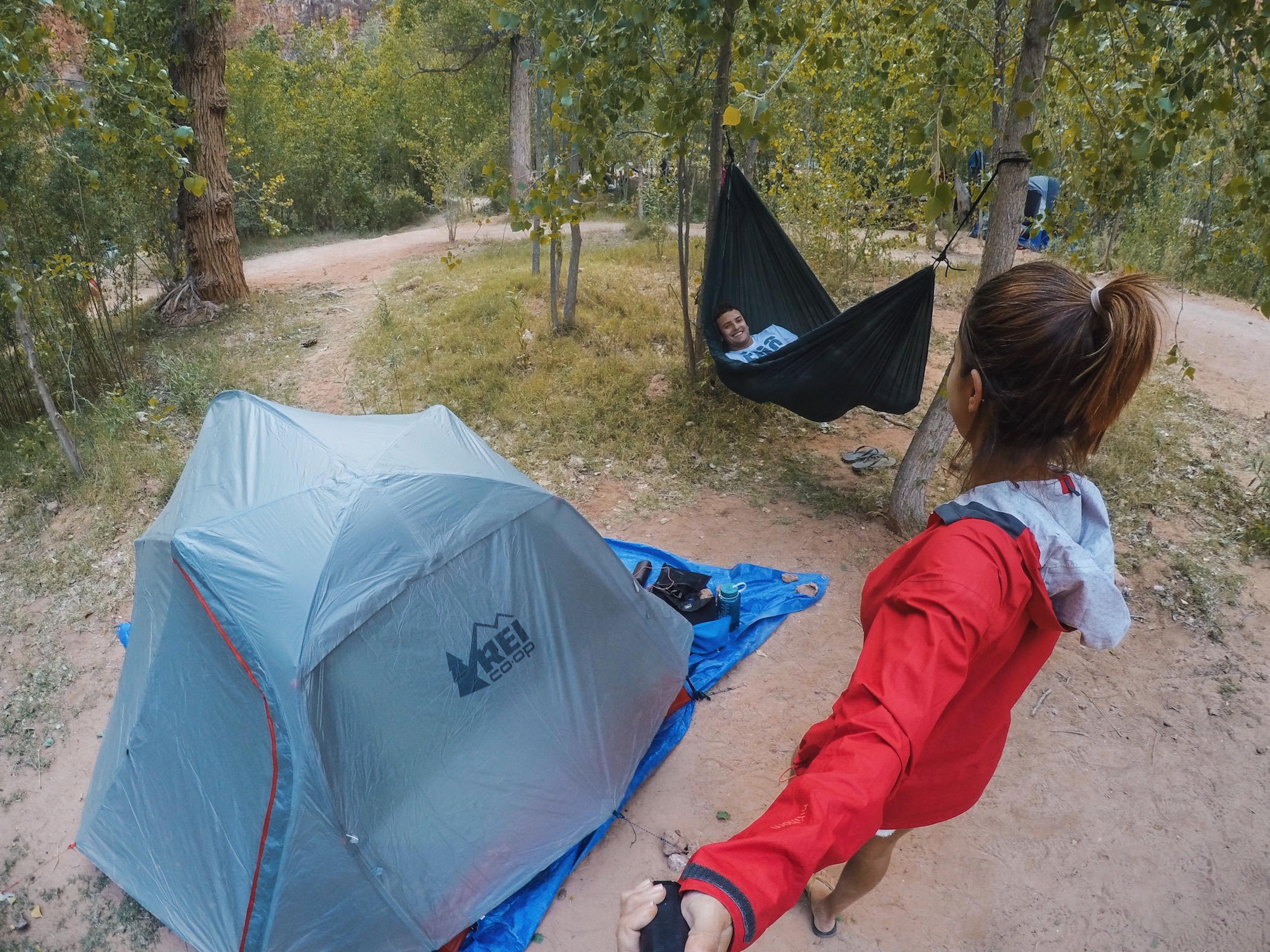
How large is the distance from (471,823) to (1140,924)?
1722 millimetres

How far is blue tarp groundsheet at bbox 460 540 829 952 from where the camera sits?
1.95 m

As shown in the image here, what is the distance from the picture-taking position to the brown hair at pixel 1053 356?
33.8 inches

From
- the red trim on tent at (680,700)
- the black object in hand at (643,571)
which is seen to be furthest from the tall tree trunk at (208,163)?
the red trim on tent at (680,700)

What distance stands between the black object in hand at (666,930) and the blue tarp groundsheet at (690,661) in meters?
1.48

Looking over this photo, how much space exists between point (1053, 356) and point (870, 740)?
49cm

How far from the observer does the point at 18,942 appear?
203cm

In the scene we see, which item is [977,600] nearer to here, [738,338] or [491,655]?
[491,655]

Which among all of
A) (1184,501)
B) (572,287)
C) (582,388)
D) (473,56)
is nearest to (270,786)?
(582,388)

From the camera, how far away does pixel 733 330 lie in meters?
3.94

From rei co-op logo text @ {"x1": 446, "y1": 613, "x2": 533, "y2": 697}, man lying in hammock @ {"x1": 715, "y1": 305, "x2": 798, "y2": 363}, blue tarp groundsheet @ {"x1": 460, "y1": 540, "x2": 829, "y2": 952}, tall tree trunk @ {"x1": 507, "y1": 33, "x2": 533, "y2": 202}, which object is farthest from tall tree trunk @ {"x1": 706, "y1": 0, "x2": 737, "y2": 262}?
tall tree trunk @ {"x1": 507, "y1": 33, "x2": 533, "y2": 202}

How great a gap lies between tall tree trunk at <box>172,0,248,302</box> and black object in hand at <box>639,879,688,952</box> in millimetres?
7040

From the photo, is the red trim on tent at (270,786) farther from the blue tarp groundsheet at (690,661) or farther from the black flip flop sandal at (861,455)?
the black flip flop sandal at (861,455)

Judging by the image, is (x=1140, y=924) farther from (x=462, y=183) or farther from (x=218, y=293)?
(x=462, y=183)

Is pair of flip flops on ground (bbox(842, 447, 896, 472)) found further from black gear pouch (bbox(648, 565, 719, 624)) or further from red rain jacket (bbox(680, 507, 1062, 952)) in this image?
red rain jacket (bbox(680, 507, 1062, 952))
